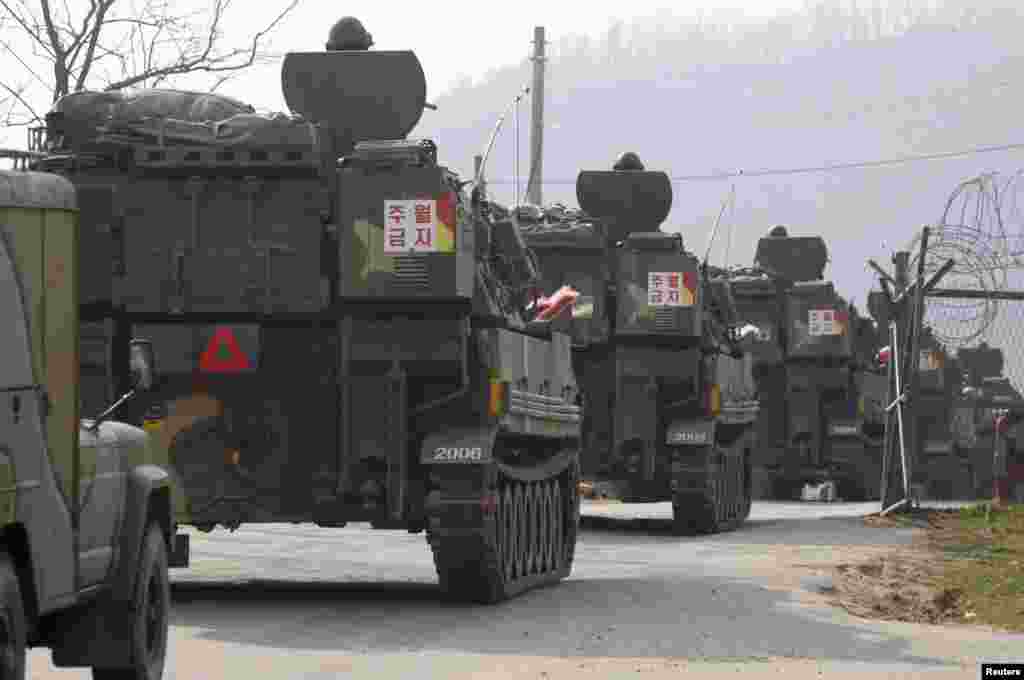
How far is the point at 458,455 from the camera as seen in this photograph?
15656mm

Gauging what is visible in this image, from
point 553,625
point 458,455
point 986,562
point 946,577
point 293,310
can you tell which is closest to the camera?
point 553,625

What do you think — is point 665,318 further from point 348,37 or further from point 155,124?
point 155,124

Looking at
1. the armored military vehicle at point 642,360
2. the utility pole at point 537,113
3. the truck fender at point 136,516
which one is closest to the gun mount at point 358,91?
the armored military vehicle at point 642,360

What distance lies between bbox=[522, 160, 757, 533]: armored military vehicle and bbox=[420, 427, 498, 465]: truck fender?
9.36 metres

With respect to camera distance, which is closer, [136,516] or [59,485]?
[59,485]

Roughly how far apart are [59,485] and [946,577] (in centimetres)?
1089

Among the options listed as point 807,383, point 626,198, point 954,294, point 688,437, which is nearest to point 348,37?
point 688,437

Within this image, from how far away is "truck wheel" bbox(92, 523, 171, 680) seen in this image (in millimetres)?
10648

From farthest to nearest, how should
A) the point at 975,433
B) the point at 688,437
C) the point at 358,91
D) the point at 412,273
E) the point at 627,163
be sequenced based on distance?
the point at 975,433, the point at 627,163, the point at 688,437, the point at 358,91, the point at 412,273

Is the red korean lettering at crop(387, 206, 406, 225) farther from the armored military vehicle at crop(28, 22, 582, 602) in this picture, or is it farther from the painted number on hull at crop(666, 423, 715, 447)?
the painted number on hull at crop(666, 423, 715, 447)

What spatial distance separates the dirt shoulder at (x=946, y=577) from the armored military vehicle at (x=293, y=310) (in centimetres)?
273

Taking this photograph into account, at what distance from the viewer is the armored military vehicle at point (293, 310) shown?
16.0 metres

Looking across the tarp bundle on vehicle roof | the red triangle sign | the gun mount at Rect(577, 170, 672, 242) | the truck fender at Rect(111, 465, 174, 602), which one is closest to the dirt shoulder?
the red triangle sign

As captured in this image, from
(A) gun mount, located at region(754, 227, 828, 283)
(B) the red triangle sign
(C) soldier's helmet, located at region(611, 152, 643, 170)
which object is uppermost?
(C) soldier's helmet, located at region(611, 152, 643, 170)
